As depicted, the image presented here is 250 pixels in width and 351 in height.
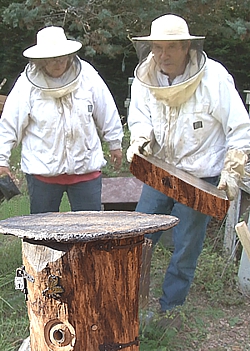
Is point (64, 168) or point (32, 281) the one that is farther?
point (64, 168)

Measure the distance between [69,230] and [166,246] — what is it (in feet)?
10.0

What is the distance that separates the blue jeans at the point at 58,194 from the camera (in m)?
3.30

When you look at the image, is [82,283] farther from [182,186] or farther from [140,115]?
[140,115]

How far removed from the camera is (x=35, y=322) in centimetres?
197

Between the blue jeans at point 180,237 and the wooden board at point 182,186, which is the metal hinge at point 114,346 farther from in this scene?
the blue jeans at point 180,237

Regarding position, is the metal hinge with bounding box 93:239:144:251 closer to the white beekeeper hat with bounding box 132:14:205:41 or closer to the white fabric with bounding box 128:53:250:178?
Result: the white fabric with bounding box 128:53:250:178

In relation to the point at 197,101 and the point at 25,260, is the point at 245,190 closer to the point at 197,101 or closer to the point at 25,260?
the point at 197,101

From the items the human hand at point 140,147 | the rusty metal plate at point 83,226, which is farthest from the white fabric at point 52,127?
the rusty metal plate at point 83,226

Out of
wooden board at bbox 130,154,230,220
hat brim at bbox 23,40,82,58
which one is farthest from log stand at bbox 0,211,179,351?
hat brim at bbox 23,40,82,58

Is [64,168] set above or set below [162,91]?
below

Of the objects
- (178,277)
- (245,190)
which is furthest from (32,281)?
(245,190)

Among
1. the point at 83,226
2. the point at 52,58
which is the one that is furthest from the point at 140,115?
the point at 83,226

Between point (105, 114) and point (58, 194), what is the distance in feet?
2.03

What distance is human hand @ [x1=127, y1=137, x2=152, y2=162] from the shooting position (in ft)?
9.74
